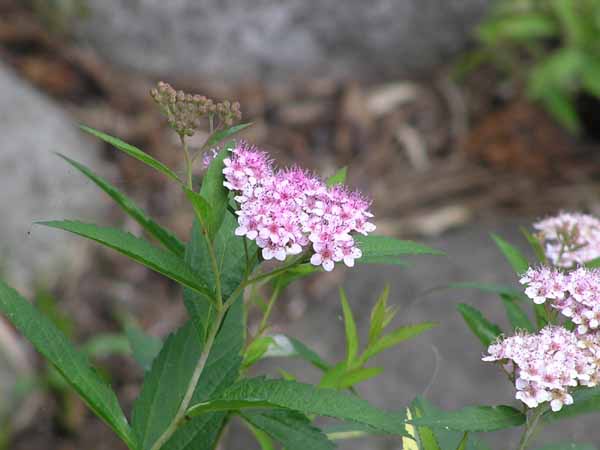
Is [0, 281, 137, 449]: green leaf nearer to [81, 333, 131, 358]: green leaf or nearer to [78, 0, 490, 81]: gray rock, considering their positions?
[81, 333, 131, 358]: green leaf

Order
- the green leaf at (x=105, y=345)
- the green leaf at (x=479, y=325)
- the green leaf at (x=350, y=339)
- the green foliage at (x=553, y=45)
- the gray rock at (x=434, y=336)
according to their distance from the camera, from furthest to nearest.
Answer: the green foliage at (x=553, y=45), the green leaf at (x=105, y=345), the gray rock at (x=434, y=336), the green leaf at (x=350, y=339), the green leaf at (x=479, y=325)

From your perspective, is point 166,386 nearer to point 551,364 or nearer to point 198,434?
point 198,434

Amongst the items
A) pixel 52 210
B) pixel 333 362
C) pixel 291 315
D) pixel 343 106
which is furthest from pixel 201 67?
pixel 333 362

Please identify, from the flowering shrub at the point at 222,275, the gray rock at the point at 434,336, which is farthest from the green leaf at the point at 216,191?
the gray rock at the point at 434,336

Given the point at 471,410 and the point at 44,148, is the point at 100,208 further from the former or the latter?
the point at 471,410

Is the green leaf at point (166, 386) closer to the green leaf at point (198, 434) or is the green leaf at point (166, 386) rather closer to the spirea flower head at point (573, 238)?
the green leaf at point (198, 434)

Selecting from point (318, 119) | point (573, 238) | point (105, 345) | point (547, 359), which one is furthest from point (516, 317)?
point (318, 119)

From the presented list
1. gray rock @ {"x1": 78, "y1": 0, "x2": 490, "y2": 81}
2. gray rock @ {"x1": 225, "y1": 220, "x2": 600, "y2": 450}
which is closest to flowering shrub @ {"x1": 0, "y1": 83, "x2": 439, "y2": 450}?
gray rock @ {"x1": 225, "y1": 220, "x2": 600, "y2": 450}
